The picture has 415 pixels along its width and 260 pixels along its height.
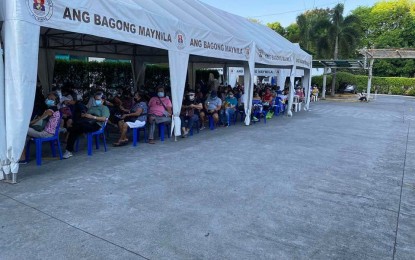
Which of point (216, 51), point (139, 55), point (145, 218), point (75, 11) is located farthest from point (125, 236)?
point (139, 55)

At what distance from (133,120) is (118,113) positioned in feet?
3.36

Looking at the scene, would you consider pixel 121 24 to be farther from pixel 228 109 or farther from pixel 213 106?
pixel 228 109

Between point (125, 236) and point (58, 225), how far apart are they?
0.75m

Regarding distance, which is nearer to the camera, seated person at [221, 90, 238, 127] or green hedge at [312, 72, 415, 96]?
seated person at [221, 90, 238, 127]

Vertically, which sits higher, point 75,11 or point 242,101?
point 75,11

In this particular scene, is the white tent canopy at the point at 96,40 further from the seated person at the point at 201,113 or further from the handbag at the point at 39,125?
the seated person at the point at 201,113

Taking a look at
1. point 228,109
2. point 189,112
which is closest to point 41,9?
point 189,112

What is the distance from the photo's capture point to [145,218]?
3.80 meters

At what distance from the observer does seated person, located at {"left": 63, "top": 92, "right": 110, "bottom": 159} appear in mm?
6418

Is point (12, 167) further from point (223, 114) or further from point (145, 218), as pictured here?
point (223, 114)

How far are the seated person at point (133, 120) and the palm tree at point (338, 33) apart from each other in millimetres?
24756

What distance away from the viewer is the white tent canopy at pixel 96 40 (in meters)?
4.51

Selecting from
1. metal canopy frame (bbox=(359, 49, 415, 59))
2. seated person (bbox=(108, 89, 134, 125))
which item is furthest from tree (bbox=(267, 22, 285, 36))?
seated person (bbox=(108, 89, 134, 125))

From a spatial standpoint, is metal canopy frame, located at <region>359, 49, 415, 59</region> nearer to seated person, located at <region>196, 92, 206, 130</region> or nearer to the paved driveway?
seated person, located at <region>196, 92, 206, 130</region>
